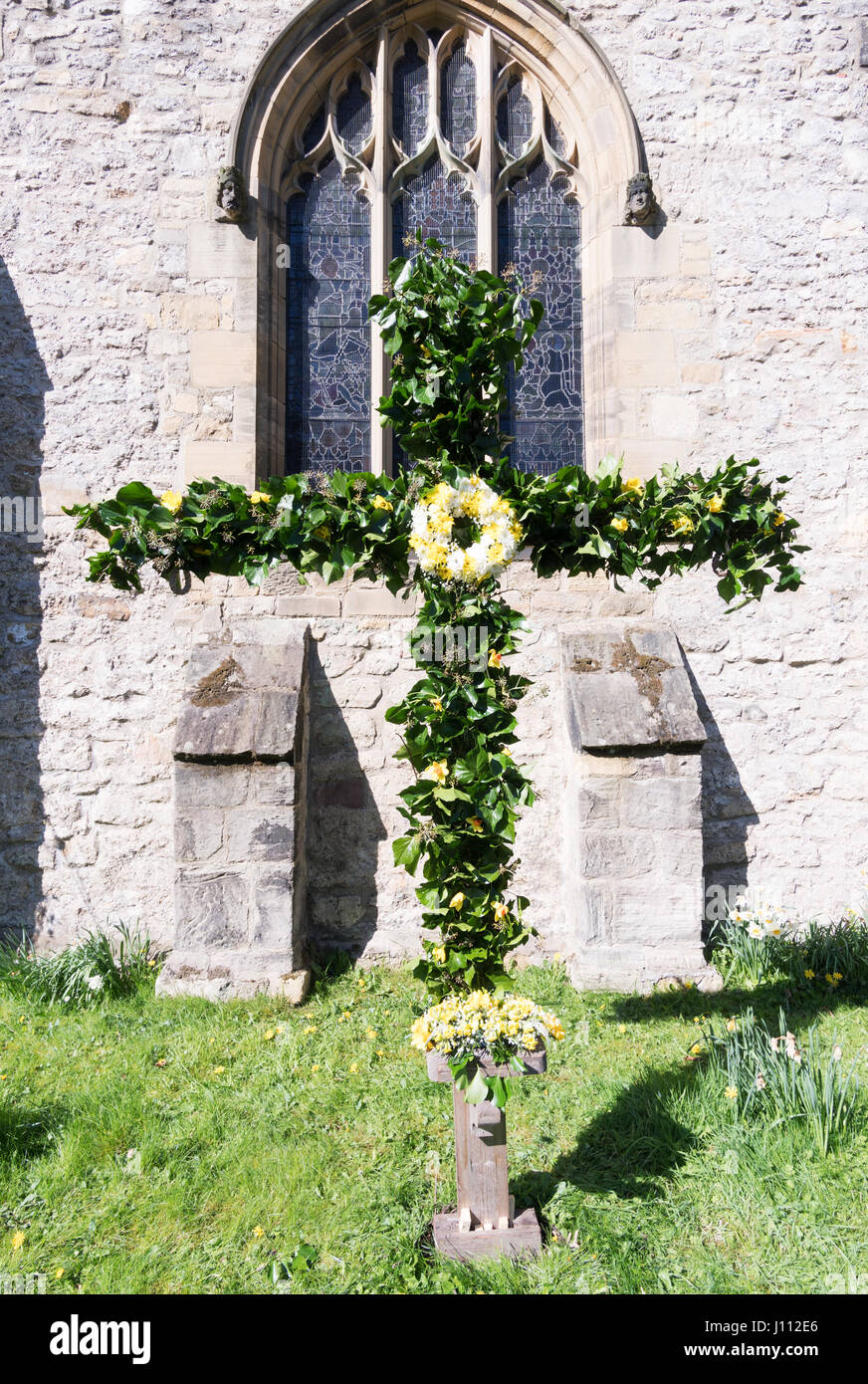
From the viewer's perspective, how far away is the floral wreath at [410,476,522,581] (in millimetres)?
2086

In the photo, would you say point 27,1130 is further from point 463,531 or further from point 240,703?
point 463,531

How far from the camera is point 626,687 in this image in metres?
4.27

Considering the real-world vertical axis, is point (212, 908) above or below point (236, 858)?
below

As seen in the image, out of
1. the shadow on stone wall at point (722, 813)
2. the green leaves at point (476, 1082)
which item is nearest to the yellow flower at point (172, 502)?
the green leaves at point (476, 1082)

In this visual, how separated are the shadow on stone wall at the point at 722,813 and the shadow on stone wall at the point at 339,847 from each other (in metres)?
1.90

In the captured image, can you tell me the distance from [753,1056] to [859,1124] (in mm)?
352

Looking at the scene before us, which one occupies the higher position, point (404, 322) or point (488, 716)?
point (404, 322)

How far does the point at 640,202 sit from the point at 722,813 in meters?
3.51

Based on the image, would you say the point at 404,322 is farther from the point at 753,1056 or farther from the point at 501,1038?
the point at 753,1056

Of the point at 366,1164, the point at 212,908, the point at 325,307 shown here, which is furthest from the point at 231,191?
the point at 366,1164

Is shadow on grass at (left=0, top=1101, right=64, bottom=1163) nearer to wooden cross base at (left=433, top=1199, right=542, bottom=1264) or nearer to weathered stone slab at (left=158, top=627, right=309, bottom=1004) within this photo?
weathered stone slab at (left=158, top=627, right=309, bottom=1004)

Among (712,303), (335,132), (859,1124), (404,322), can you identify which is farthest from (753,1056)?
(335,132)

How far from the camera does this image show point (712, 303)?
4781 mm

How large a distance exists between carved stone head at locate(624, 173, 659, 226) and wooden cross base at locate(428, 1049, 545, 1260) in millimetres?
4654
